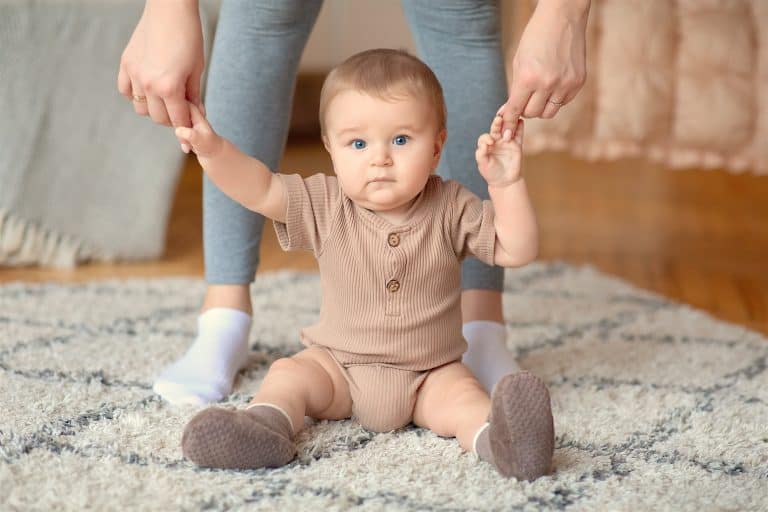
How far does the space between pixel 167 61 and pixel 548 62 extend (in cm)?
33

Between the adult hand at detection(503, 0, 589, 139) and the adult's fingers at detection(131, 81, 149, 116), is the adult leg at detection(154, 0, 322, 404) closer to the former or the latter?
the adult's fingers at detection(131, 81, 149, 116)

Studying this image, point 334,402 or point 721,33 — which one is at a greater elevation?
point 721,33

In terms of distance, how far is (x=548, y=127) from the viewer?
5.89ft

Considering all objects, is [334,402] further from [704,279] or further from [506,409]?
[704,279]

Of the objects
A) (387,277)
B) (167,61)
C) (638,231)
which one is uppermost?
(167,61)

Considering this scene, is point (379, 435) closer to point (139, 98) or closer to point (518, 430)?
point (518, 430)

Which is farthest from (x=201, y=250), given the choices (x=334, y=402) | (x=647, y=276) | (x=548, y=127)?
(x=334, y=402)

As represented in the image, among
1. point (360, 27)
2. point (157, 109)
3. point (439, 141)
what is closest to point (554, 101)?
point (439, 141)

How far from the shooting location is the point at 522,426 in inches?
31.0

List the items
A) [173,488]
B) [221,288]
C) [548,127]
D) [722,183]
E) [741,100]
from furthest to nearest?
[722,183] < [548,127] < [741,100] < [221,288] < [173,488]

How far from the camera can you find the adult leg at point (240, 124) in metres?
1.10

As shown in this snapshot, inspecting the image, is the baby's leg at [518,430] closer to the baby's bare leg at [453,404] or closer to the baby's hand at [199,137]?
the baby's bare leg at [453,404]

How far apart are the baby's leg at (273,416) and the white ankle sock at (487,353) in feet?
0.58

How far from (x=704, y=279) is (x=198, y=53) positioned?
1132 millimetres
